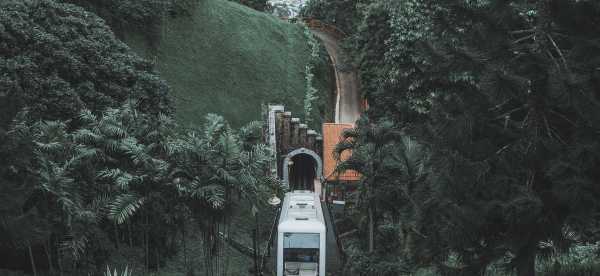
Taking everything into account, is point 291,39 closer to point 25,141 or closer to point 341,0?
point 341,0

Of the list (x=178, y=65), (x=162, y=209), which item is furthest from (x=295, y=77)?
(x=162, y=209)

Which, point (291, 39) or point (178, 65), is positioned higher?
point (291, 39)

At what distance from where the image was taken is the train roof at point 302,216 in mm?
21703

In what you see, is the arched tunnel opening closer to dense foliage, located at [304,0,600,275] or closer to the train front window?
the train front window

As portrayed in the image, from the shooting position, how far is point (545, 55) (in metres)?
11.0

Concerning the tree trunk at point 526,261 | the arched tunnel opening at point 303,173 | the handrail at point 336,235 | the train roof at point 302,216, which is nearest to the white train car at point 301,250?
the train roof at point 302,216

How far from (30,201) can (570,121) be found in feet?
37.3

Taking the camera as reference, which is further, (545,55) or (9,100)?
(9,100)

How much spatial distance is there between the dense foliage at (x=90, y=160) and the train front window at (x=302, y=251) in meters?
1.92

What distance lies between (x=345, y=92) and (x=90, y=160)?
110 ft

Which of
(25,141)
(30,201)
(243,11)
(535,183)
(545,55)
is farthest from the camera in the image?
(243,11)

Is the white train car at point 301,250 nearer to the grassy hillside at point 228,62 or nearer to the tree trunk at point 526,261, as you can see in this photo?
the tree trunk at point 526,261

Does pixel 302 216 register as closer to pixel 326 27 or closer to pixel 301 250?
pixel 301 250

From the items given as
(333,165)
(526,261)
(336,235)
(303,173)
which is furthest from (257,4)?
(526,261)
